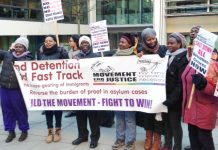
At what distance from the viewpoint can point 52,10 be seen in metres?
7.41

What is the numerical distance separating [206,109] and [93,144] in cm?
234

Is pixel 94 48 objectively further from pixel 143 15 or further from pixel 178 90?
pixel 143 15

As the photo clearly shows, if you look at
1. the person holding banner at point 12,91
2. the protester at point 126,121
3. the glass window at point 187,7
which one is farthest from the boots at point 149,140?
the glass window at point 187,7

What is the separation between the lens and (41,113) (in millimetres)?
8922

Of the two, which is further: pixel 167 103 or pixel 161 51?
pixel 161 51

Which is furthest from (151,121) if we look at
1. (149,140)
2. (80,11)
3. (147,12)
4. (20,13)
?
(80,11)

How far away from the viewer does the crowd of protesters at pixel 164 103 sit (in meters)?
4.58

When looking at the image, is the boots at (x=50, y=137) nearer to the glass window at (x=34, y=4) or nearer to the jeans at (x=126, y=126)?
the jeans at (x=126, y=126)

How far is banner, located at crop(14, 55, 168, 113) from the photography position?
18.9 feet

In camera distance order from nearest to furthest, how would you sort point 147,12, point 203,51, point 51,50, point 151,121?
point 203,51, point 151,121, point 51,50, point 147,12

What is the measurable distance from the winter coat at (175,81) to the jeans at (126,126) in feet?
2.30

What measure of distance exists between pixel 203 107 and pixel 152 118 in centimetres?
148

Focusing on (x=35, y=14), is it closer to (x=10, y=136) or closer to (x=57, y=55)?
(x=10, y=136)

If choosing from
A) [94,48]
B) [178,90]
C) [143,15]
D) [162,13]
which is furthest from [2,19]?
[178,90]
